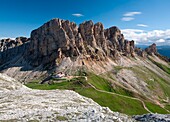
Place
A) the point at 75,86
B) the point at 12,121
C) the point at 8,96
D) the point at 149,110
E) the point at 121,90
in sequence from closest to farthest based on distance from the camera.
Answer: the point at 12,121, the point at 8,96, the point at 149,110, the point at 75,86, the point at 121,90

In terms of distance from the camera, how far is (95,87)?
168m

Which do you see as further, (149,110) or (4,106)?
(149,110)

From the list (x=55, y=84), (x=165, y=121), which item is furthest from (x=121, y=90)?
(x=165, y=121)

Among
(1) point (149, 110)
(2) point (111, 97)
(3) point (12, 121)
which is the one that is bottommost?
(1) point (149, 110)

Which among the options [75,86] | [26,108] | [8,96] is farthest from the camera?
[75,86]

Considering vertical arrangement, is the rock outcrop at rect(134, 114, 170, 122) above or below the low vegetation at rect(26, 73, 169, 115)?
above

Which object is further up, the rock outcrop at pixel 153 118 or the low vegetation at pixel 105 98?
the rock outcrop at pixel 153 118

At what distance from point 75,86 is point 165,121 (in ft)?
434

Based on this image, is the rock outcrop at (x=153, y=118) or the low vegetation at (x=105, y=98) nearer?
the rock outcrop at (x=153, y=118)

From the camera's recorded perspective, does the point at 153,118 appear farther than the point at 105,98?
No

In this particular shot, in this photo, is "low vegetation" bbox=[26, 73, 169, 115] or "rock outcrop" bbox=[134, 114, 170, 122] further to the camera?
"low vegetation" bbox=[26, 73, 169, 115]

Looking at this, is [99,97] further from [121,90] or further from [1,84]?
[1,84]

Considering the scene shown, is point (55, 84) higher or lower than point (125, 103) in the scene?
higher

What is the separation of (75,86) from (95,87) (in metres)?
14.6
